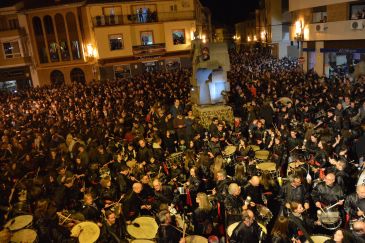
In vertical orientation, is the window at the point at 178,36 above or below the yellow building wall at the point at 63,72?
above

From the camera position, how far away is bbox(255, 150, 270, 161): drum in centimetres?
1088

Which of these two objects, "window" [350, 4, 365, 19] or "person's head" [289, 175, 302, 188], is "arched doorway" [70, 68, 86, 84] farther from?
"person's head" [289, 175, 302, 188]

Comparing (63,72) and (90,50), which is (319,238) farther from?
(63,72)

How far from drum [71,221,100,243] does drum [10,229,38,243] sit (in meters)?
1.07

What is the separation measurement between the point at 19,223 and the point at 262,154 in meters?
7.54

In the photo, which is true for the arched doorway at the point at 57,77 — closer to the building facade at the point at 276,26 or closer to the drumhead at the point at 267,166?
the building facade at the point at 276,26

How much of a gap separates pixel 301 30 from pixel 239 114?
17.2 meters

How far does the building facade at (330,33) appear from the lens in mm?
23891

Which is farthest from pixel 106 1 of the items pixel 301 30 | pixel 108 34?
pixel 301 30

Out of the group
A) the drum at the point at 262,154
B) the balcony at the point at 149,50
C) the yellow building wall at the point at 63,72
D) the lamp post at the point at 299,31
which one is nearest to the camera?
the drum at the point at 262,154

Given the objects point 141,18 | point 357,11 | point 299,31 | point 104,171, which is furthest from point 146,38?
point 104,171

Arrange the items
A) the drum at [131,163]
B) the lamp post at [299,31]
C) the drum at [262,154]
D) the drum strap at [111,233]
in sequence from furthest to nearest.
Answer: the lamp post at [299,31], the drum at [262,154], the drum at [131,163], the drum strap at [111,233]

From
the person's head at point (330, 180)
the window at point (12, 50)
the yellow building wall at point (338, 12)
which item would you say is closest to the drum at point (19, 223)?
the person's head at point (330, 180)

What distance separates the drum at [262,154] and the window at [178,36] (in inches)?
1181
